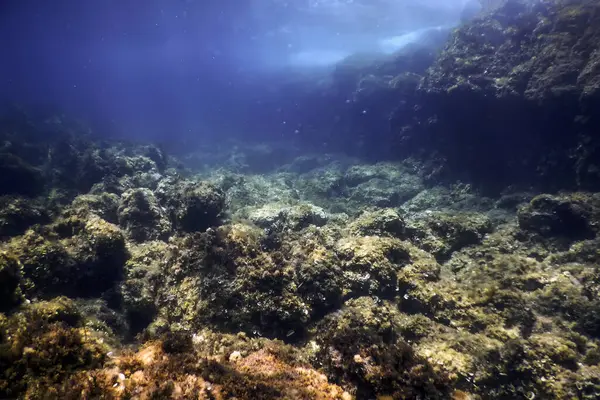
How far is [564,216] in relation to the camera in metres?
9.50

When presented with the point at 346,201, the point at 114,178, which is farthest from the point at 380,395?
the point at 114,178

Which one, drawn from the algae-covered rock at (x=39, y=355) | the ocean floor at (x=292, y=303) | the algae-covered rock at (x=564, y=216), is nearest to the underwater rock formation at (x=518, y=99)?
the algae-covered rock at (x=564, y=216)

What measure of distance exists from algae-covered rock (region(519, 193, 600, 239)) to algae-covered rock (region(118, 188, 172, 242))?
1136 cm

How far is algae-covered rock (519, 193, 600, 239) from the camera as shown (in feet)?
30.0

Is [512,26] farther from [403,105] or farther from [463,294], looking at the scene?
[463,294]

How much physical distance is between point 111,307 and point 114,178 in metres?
9.50

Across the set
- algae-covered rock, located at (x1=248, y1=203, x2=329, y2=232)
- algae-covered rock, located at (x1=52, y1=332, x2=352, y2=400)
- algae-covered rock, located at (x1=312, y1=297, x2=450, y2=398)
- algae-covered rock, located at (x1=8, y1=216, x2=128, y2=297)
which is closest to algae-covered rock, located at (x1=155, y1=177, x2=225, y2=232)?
algae-covered rock, located at (x1=248, y1=203, x2=329, y2=232)

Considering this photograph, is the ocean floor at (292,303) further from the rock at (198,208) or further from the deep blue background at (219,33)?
the deep blue background at (219,33)

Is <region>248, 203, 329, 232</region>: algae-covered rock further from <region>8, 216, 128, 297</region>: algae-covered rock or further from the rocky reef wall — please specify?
the rocky reef wall

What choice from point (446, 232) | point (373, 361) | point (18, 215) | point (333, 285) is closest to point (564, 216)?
point (446, 232)

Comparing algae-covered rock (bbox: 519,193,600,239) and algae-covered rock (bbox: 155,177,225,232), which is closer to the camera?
algae-covered rock (bbox: 519,193,600,239)

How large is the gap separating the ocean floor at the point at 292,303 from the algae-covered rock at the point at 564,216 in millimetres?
38

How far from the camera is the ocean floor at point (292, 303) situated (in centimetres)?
421

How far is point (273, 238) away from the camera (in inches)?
359
